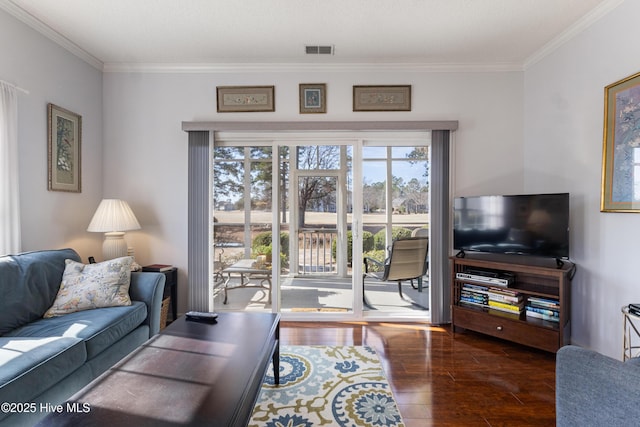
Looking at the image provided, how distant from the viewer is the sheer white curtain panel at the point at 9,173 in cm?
215

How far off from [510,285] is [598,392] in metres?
1.96

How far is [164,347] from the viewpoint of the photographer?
1.54 m

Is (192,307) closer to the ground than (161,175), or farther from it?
closer to the ground

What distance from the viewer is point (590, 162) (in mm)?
2408

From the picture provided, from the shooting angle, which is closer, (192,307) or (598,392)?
(598,392)

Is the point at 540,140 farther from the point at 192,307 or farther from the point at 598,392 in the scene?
the point at 192,307

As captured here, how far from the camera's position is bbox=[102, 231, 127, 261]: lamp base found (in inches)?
110

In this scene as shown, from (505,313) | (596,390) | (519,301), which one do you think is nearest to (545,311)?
(519,301)

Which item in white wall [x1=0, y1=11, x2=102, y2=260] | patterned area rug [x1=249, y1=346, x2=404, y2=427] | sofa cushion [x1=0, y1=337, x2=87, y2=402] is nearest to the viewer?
sofa cushion [x1=0, y1=337, x2=87, y2=402]

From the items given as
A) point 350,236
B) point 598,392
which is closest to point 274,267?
point 350,236

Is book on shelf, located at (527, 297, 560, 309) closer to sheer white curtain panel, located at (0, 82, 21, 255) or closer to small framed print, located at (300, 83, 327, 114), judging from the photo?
small framed print, located at (300, 83, 327, 114)

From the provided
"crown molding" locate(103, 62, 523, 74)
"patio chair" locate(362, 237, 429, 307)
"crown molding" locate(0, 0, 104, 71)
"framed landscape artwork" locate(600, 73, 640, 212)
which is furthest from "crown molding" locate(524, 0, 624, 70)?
"crown molding" locate(0, 0, 104, 71)

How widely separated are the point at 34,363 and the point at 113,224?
5.05 feet

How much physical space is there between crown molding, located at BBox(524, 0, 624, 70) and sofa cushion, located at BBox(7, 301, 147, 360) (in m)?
4.12
